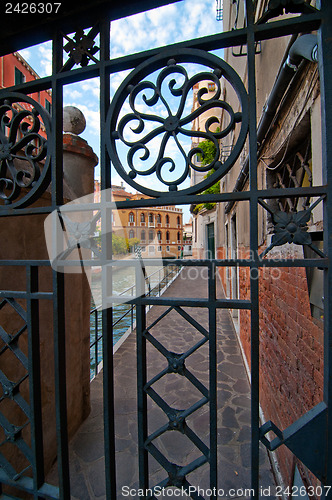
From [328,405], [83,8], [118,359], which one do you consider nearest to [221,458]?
[328,405]

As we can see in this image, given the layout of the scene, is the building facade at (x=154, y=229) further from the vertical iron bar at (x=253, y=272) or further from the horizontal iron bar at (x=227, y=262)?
the vertical iron bar at (x=253, y=272)

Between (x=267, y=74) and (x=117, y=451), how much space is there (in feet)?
14.0

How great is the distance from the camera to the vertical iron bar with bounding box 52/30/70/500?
109cm

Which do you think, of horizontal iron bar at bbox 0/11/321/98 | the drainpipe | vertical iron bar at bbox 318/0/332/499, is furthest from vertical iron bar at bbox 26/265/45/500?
the drainpipe

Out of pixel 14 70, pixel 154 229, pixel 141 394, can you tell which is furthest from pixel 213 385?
pixel 154 229

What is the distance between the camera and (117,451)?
2.68 metres

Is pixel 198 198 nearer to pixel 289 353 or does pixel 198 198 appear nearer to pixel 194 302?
pixel 194 302

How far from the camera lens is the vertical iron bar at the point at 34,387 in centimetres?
111

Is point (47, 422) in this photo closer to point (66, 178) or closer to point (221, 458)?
point (221, 458)

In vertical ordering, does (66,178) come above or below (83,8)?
below

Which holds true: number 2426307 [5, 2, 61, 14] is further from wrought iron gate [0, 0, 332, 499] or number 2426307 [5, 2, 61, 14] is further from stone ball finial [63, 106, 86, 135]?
stone ball finial [63, 106, 86, 135]

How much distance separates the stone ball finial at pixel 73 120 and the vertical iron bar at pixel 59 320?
182cm

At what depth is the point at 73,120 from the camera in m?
2.86

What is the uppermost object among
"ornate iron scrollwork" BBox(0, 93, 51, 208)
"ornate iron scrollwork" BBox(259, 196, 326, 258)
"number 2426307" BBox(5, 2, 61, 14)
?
"number 2426307" BBox(5, 2, 61, 14)
